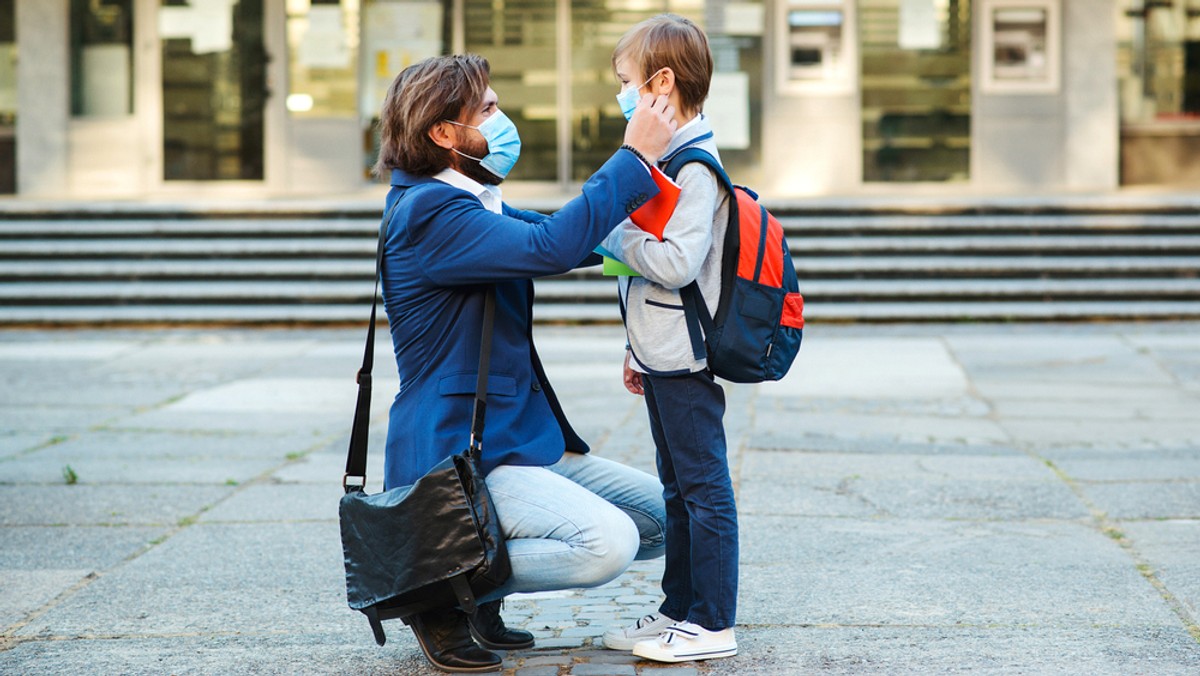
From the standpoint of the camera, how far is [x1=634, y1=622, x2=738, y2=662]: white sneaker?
3.78 m

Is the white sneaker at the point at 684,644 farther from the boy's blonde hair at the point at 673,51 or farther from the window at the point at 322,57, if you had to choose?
the window at the point at 322,57

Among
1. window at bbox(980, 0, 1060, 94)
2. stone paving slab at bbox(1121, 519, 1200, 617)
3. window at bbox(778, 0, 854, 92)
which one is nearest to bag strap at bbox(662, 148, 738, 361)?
stone paving slab at bbox(1121, 519, 1200, 617)

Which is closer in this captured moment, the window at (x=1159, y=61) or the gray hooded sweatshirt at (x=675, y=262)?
the gray hooded sweatshirt at (x=675, y=262)

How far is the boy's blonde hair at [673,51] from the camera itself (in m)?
3.56

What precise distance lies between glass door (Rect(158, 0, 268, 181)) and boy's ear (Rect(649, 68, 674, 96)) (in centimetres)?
1265

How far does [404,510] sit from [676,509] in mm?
769

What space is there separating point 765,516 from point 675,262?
2364 mm

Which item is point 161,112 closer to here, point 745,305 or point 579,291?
point 579,291

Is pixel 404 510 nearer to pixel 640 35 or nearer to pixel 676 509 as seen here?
pixel 676 509

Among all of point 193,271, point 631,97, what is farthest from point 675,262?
point 193,271

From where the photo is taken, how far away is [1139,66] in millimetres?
15711

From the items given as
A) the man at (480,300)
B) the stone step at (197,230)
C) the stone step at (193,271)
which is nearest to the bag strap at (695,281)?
the man at (480,300)

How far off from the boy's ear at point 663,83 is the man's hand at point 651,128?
0.11ft

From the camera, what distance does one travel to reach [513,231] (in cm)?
351
